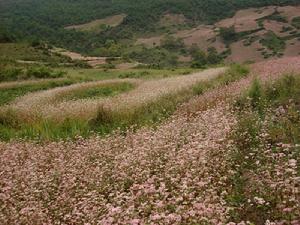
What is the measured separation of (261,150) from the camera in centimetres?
907

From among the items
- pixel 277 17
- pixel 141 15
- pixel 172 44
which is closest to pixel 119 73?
pixel 172 44

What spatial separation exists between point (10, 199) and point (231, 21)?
15359 centimetres

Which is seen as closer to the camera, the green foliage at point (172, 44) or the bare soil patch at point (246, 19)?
the green foliage at point (172, 44)

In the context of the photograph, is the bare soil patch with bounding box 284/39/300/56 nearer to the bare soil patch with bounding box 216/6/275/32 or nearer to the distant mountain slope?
the distant mountain slope

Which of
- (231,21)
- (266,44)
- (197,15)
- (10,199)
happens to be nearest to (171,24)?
(197,15)

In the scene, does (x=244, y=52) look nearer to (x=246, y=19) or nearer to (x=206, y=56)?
(x=206, y=56)

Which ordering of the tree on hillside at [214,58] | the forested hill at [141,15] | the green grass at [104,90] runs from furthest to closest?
the forested hill at [141,15] → the tree on hillside at [214,58] → the green grass at [104,90]

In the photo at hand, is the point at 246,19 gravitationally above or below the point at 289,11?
below

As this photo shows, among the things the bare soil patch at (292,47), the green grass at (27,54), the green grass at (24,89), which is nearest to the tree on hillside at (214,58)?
the bare soil patch at (292,47)

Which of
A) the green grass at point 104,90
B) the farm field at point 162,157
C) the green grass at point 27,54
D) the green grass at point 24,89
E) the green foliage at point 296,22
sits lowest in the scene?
the green foliage at point 296,22

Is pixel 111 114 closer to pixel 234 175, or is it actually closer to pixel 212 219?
pixel 234 175

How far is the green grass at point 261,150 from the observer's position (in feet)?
22.5

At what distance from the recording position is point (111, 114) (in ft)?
58.5

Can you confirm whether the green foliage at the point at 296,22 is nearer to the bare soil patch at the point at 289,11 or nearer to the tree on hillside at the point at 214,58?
the bare soil patch at the point at 289,11
